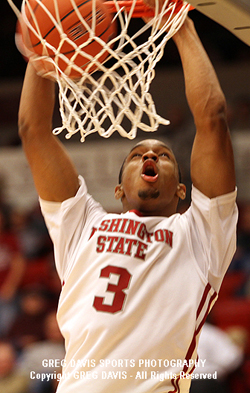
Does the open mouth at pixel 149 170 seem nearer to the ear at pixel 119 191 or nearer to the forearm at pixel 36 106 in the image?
the ear at pixel 119 191

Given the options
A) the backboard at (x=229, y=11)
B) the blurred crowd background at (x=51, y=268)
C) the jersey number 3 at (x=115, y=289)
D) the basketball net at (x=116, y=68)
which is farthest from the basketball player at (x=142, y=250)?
the blurred crowd background at (x=51, y=268)

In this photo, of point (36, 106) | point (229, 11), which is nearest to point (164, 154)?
Answer: point (36, 106)

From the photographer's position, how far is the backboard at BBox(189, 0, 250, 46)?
1.67 metres

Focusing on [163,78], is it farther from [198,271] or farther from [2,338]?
[198,271]

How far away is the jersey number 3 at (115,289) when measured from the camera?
6.89 ft

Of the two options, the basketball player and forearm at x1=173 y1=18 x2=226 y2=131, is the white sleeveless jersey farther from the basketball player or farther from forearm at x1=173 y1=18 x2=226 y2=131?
forearm at x1=173 y1=18 x2=226 y2=131

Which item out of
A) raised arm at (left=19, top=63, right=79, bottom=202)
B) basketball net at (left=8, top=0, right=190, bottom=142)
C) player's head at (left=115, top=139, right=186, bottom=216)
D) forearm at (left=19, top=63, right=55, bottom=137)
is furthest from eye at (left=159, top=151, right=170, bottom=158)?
forearm at (left=19, top=63, right=55, bottom=137)

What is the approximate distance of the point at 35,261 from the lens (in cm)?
644

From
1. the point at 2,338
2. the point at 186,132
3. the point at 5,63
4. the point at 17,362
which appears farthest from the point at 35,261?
the point at 5,63

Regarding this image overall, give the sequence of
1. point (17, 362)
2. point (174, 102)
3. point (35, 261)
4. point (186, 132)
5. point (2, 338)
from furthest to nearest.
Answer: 1. point (174, 102)
2. point (186, 132)
3. point (35, 261)
4. point (2, 338)
5. point (17, 362)

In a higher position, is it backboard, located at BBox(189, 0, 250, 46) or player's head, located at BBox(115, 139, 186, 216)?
backboard, located at BBox(189, 0, 250, 46)

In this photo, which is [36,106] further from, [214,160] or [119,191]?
[214,160]

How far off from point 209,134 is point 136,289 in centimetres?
69

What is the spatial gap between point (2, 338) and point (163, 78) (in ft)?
15.0
